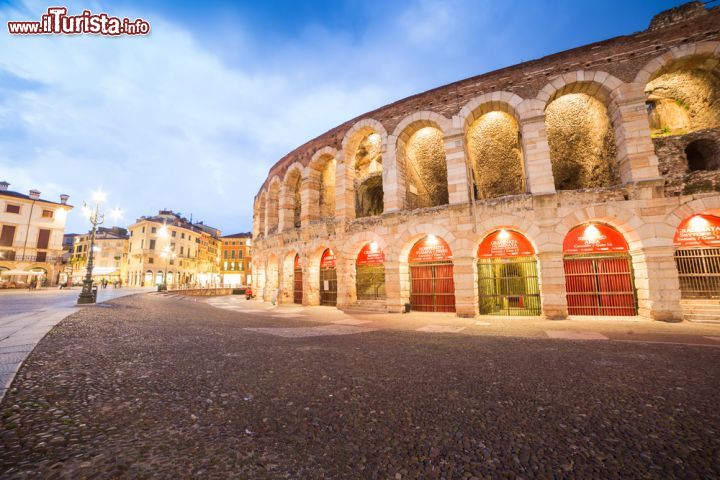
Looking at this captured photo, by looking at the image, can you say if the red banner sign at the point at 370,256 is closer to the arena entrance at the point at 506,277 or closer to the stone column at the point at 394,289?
the stone column at the point at 394,289

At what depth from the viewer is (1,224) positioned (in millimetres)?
34656

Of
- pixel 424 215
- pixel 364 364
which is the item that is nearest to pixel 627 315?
pixel 424 215

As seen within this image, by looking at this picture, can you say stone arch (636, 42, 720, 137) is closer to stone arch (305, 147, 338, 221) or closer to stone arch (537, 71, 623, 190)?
stone arch (537, 71, 623, 190)

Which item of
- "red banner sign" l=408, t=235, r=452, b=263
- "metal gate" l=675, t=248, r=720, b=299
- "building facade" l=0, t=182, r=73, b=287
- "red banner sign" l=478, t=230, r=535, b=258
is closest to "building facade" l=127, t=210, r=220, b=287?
"building facade" l=0, t=182, r=73, b=287

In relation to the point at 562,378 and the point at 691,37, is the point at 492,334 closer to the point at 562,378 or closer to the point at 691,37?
the point at 562,378

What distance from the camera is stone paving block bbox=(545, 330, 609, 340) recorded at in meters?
6.55

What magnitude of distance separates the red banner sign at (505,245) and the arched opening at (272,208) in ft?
49.9

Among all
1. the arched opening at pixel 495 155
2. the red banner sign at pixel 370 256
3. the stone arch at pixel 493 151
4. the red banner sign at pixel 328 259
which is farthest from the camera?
the red banner sign at pixel 328 259

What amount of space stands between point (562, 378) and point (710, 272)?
433 inches

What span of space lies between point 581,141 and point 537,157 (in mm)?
4522

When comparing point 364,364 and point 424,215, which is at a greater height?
point 424,215

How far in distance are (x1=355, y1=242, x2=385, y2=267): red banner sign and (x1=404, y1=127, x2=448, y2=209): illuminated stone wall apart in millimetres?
2804

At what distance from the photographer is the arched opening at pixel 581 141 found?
11.7 metres

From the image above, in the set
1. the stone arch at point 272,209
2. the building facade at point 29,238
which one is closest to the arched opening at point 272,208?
the stone arch at point 272,209
